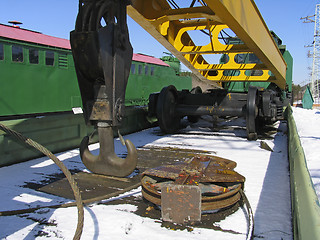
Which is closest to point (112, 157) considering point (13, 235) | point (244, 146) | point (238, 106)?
point (13, 235)

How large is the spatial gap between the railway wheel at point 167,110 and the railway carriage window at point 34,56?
14.5ft

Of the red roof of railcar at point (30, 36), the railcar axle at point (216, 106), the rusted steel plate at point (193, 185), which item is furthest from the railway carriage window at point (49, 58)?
the rusted steel plate at point (193, 185)

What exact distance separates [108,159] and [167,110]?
137 inches

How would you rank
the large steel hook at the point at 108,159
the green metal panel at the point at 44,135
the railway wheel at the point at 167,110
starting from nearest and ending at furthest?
the large steel hook at the point at 108,159 < the green metal panel at the point at 44,135 < the railway wheel at the point at 167,110

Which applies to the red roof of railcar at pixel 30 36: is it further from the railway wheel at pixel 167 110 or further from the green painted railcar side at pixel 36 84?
Answer: the railway wheel at pixel 167 110

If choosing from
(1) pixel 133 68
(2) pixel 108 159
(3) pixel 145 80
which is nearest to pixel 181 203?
(2) pixel 108 159

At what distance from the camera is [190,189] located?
2.24 m

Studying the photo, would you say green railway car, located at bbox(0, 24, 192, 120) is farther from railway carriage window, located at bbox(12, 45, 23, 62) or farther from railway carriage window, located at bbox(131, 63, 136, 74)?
railway carriage window, located at bbox(131, 63, 136, 74)

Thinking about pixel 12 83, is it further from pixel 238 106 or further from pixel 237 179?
pixel 237 179

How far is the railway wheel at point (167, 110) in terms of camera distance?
21.4ft

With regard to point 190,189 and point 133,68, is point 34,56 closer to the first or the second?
point 133,68

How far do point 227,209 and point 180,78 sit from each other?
642 inches

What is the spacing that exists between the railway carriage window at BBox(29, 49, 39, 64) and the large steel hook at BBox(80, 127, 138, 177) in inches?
245

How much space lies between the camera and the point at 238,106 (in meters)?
6.50
